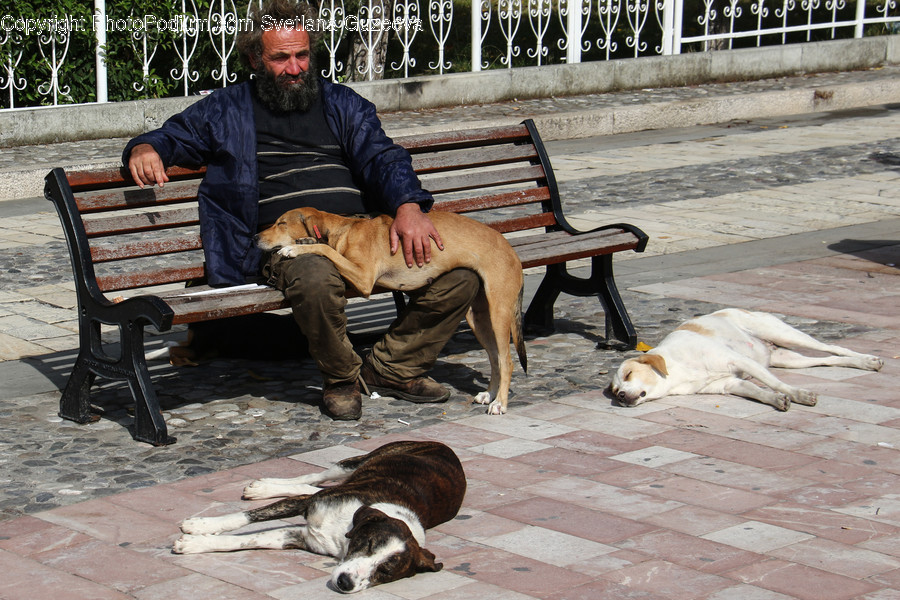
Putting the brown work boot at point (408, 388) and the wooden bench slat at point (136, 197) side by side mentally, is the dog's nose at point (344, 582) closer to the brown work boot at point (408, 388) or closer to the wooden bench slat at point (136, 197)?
the brown work boot at point (408, 388)

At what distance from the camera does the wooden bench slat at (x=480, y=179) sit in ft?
A: 20.5

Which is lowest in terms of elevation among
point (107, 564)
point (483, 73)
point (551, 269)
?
point (107, 564)

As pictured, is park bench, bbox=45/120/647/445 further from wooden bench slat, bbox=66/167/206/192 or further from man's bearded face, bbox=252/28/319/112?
man's bearded face, bbox=252/28/319/112

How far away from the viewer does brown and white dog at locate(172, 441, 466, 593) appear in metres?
3.37

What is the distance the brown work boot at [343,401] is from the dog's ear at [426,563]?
5.56 feet

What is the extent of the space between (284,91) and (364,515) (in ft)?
8.47

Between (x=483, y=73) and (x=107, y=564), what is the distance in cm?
1152

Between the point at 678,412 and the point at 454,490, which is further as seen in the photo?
the point at 678,412

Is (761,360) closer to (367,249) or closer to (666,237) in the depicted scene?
(367,249)

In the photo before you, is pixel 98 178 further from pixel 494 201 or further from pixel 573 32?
pixel 573 32

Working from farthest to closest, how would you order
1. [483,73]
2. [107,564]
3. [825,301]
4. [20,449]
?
[483,73], [825,301], [20,449], [107,564]

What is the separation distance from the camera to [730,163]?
11.9 meters

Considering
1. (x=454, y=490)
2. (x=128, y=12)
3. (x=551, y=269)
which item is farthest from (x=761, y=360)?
(x=128, y=12)

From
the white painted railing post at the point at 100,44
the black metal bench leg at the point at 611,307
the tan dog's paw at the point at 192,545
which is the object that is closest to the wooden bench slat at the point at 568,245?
the black metal bench leg at the point at 611,307
